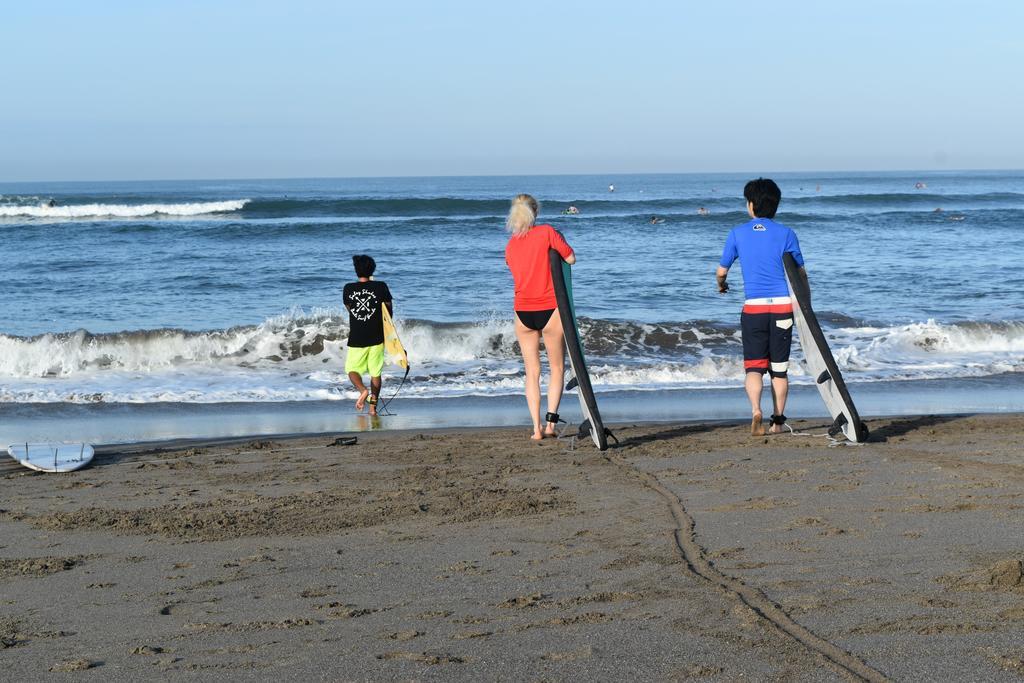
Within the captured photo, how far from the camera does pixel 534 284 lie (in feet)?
23.4

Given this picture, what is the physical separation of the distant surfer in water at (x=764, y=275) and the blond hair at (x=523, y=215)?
4.29 feet

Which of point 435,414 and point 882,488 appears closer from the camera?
point 882,488

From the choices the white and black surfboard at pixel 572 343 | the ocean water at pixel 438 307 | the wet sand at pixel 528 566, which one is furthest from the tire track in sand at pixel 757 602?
the ocean water at pixel 438 307

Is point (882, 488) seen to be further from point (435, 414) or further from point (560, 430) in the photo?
point (435, 414)

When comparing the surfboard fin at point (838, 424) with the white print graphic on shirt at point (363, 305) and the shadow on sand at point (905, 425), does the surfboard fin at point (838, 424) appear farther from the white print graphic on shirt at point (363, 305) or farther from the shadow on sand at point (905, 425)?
the white print graphic on shirt at point (363, 305)

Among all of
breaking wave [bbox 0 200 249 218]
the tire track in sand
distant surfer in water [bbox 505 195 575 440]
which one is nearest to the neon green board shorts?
distant surfer in water [bbox 505 195 575 440]

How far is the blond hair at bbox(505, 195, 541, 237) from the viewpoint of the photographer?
7086mm

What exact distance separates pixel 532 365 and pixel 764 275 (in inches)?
67.9

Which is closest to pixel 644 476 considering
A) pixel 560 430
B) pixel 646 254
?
pixel 560 430

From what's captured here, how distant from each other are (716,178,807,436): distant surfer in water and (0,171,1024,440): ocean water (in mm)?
2710

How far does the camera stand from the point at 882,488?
564cm

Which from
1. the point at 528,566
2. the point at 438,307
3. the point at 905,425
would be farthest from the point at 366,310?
the point at 438,307

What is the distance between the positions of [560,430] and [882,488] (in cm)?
295

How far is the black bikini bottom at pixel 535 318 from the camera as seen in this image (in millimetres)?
7207
